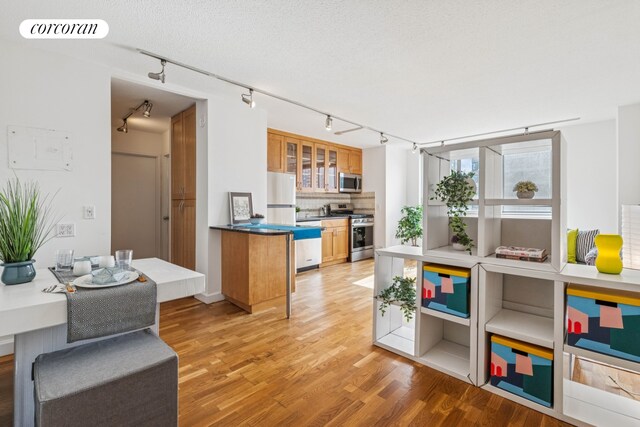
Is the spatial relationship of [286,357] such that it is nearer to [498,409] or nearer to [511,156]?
[498,409]

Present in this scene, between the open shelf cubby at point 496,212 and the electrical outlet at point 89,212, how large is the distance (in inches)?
114

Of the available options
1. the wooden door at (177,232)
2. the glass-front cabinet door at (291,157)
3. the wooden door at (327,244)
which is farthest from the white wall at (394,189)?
the wooden door at (177,232)

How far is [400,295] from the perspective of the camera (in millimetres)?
2459

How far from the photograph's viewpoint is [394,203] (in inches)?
255

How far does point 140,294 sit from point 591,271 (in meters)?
2.37

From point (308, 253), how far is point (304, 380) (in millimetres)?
3132

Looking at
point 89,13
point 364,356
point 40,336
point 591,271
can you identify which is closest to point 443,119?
point 591,271

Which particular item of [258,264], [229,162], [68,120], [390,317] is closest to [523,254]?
[390,317]

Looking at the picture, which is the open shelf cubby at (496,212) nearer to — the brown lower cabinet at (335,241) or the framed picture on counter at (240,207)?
the framed picture on counter at (240,207)

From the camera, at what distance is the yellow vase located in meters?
1.63

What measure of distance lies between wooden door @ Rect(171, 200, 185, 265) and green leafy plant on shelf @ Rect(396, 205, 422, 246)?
4029 millimetres

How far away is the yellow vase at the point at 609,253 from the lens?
5.36 ft

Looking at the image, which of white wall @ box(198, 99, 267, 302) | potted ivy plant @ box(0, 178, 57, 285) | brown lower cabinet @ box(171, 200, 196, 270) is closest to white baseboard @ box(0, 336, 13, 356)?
potted ivy plant @ box(0, 178, 57, 285)

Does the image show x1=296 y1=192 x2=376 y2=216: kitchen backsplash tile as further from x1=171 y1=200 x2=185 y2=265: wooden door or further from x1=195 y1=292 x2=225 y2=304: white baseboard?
x1=195 y1=292 x2=225 y2=304: white baseboard
